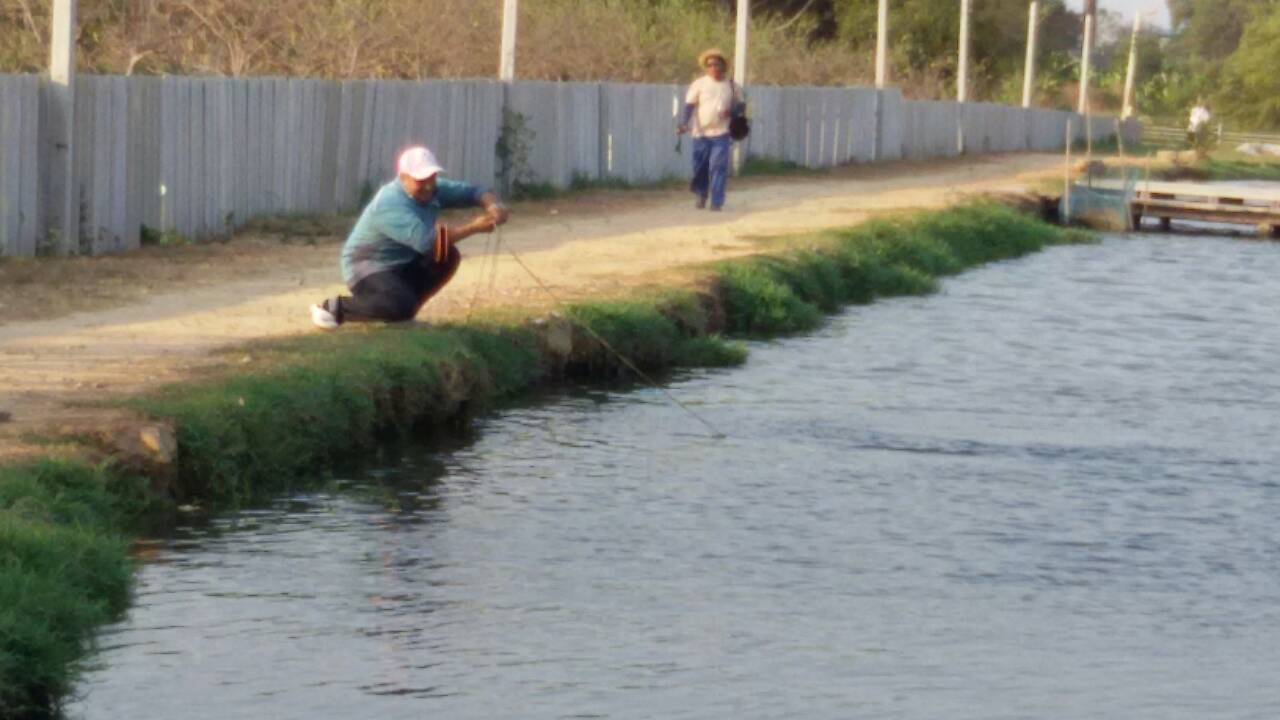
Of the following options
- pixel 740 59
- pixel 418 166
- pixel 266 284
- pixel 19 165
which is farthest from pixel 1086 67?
pixel 418 166

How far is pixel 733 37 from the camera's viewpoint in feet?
139

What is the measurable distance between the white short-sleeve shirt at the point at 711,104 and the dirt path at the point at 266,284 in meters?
0.90

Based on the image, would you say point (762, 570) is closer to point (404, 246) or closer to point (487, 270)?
point (404, 246)

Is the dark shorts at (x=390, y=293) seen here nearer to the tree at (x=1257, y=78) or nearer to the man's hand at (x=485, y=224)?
the man's hand at (x=485, y=224)

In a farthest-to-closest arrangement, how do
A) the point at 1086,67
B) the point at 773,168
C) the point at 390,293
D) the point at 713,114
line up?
the point at 1086,67
the point at 773,168
the point at 713,114
the point at 390,293

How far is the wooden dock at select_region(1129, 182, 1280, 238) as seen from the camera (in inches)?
1232

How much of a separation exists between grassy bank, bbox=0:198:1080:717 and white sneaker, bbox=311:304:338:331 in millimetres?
155

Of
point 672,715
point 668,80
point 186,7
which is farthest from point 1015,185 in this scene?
point 672,715

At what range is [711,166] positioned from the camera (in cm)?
2400

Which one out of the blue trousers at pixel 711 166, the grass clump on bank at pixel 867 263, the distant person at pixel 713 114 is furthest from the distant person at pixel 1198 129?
the distant person at pixel 713 114

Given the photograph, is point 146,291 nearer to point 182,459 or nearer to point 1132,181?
point 182,459

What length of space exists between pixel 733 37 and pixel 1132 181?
37.9 feet

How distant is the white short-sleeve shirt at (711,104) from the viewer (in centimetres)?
2353

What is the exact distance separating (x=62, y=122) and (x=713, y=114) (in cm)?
903
